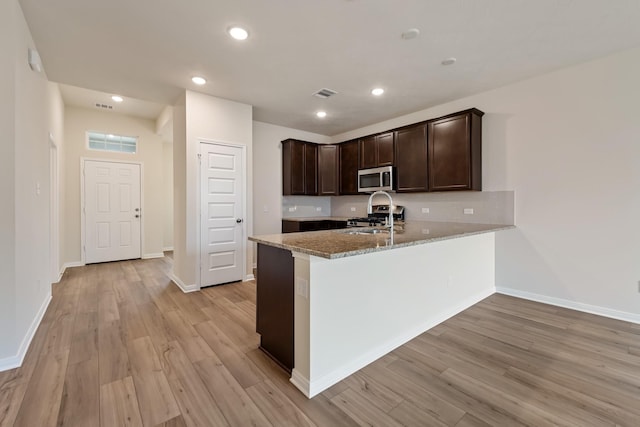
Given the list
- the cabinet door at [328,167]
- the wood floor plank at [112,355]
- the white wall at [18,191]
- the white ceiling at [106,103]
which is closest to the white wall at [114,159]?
the white ceiling at [106,103]

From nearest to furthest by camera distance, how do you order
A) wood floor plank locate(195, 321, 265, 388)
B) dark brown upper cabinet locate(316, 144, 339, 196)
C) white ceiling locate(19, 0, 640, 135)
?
wood floor plank locate(195, 321, 265, 388) → white ceiling locate(19, 0, 640, 135) → dark brown upper cabinet locate(316, 144, 339, 196)

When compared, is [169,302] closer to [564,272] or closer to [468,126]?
[468,126]

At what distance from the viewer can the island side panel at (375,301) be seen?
1.79 meters

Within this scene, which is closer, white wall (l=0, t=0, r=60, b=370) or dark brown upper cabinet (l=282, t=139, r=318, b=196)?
white wall (l=0, t=0, r=60, b=370)

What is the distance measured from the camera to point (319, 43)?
2662 mm

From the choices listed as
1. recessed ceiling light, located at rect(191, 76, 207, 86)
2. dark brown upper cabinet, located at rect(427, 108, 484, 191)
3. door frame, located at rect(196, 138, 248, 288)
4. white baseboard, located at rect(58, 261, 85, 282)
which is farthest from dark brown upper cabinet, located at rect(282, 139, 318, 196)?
white baseboard, located at rect(58, 261, 85, 282)

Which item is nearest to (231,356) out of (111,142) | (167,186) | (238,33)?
(238,33)

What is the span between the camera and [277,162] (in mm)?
5352

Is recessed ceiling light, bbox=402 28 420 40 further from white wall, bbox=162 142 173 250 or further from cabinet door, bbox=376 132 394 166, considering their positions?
white wall, bbox=162 142 173 250

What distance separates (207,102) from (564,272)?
5.04 m

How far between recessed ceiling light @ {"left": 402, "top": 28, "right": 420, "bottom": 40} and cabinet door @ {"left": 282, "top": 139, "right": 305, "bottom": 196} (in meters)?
3.03

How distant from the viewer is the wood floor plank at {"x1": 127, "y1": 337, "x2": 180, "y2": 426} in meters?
1.58

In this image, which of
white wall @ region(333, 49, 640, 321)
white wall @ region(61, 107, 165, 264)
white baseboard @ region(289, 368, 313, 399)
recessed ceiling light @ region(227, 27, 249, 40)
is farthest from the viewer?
white wall @ region(61, 107, 165, 264)

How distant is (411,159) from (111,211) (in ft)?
19.4
